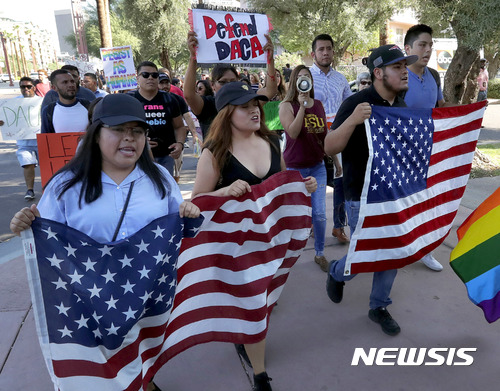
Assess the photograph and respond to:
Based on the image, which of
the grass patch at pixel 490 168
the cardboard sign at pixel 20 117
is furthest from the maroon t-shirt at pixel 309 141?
the cardboard sign at pixel 20 117

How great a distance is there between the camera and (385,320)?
318cm

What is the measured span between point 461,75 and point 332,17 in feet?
58.4

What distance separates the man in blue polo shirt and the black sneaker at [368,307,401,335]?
1.15 meters

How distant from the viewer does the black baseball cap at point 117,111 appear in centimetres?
200

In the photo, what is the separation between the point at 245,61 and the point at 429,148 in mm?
2652

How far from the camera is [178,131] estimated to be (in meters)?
4.99

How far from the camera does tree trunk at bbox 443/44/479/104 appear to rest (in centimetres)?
708

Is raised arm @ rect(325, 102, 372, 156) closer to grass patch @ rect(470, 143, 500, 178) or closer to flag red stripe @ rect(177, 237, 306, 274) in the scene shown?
flag red stripe @ rect(177, 237, 306, 274)

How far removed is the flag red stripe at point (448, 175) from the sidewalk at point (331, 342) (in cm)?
100

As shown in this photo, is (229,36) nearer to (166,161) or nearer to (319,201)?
Result: (166,161)

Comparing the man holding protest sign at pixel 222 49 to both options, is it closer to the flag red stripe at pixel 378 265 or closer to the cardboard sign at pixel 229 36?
the cardboard sign at pixel 229 36

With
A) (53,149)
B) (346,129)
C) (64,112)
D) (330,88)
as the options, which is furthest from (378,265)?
(64,112)

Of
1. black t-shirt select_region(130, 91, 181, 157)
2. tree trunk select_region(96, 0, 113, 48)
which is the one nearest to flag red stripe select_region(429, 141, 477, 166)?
black t-shirt select_region(130, 91, 181, 157)

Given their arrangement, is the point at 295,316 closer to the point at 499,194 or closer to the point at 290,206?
the point at 290,206
